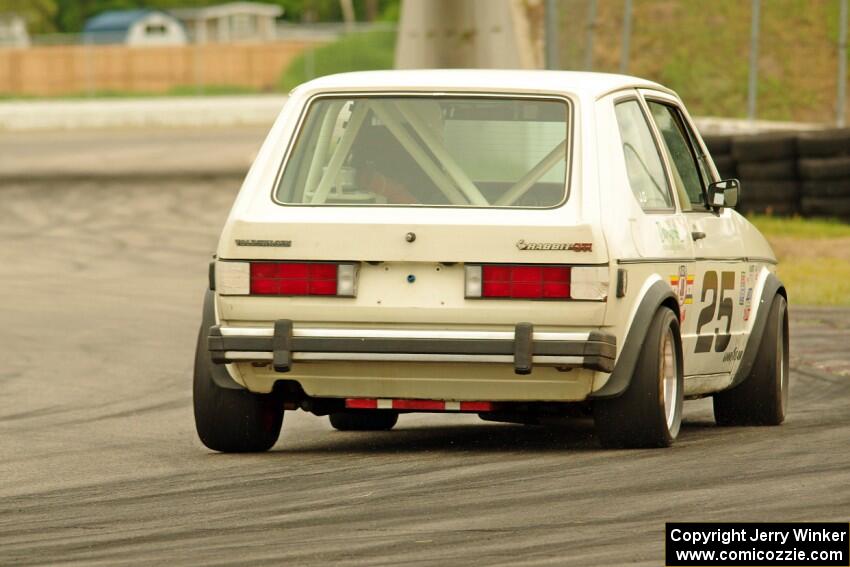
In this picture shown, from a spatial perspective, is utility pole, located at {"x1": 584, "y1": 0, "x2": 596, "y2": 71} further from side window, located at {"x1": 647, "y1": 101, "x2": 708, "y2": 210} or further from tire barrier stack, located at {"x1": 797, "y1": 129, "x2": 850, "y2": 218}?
side window, located at {"x1": 647, "y1": 101, "x2": 708, "y2": 210}

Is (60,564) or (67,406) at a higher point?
(60,564)

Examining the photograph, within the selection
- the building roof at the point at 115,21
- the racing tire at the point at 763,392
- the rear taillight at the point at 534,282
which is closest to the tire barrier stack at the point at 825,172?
the racing tire at the point at 763,392

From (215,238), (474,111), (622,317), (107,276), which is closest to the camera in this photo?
(622,317)

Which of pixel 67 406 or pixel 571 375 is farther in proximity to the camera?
pixel 67 406

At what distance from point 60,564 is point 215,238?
1837cm

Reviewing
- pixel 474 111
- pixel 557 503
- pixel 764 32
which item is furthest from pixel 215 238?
pixel 557 503

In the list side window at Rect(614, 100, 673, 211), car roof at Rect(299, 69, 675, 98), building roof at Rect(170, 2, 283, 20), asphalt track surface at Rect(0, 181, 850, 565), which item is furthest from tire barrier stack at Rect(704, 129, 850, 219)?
building roof at Rect(170, 2, 283, 20)

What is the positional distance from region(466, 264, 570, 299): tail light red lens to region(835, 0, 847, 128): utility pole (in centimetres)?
1614

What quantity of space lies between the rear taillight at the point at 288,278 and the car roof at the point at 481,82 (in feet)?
3.14

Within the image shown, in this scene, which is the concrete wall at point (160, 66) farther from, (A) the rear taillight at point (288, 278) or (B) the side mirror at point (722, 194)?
(A) the rear taillight at point (288, 278)

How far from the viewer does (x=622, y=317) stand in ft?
26.6

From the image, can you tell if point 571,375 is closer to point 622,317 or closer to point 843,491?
point 622,317

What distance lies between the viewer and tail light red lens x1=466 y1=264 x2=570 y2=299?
7.98 meters

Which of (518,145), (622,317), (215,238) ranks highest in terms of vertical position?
(518,145)
